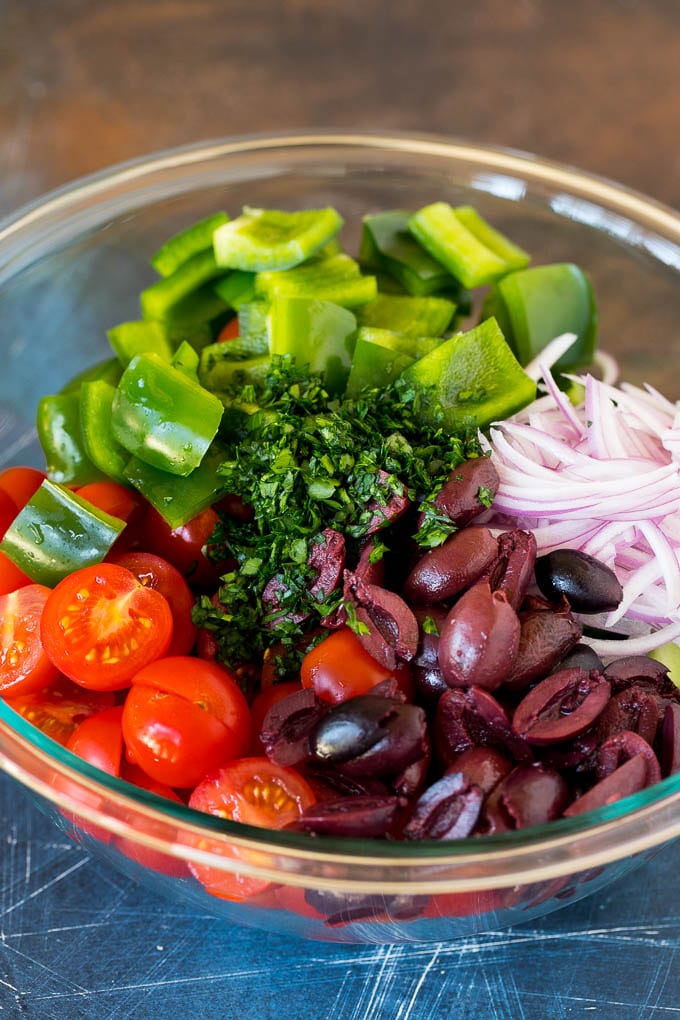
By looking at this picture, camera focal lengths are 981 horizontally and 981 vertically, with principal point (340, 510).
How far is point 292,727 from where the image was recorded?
4.92 ft

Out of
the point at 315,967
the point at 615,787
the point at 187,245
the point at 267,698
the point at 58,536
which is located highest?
the point at 187,245

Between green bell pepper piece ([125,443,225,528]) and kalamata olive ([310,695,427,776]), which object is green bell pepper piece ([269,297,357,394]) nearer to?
green bell pepper piece ([125,443,225,528])

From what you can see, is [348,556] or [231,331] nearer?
[348,556]

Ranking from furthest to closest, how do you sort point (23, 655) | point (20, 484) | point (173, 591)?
1. point (20, 484)
2. point (173, 591)
3. point (23, 655)

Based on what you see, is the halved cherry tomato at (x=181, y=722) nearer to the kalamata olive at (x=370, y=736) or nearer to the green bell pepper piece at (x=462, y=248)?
the kalamata olive at (x=370, y=736)

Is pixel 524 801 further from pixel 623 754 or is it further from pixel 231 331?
pixel 231 331

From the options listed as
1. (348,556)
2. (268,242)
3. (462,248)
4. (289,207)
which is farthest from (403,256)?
(348,556)

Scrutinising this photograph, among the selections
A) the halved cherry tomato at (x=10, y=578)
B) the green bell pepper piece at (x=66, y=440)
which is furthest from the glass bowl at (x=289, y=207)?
the halved cherry tomato at (x=10, y=578)

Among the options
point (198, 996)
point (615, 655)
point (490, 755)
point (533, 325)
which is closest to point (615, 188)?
point (533, 325)

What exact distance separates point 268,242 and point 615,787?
1.47m

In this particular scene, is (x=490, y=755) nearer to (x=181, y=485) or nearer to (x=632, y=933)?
(x=632, y=933)

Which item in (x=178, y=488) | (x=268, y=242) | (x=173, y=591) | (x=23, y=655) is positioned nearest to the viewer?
(x=23, y=655)

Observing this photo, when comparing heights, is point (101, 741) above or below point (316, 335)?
below

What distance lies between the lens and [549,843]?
1335mm
